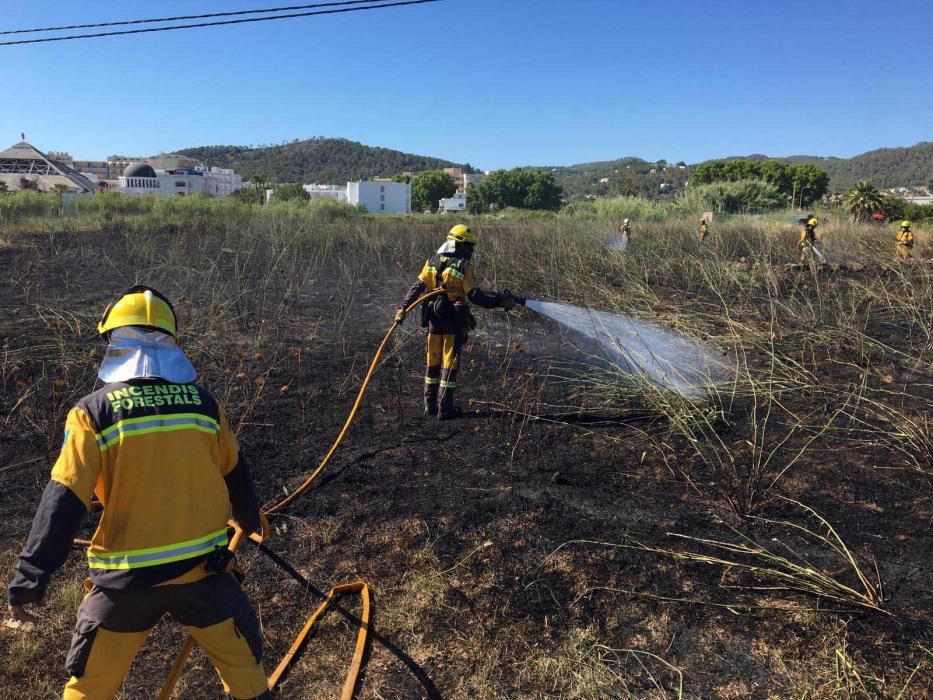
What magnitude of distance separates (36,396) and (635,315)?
6.14m

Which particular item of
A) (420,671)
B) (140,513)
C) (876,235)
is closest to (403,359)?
(420,671)

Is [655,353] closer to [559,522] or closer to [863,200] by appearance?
[559,522]

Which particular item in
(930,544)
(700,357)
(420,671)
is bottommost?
(420,671)

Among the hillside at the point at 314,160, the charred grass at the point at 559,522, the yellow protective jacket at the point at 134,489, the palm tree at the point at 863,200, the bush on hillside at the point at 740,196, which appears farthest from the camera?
the hillside at the point at 314,160

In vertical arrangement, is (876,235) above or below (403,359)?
above

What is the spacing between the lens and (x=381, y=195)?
9231 cm

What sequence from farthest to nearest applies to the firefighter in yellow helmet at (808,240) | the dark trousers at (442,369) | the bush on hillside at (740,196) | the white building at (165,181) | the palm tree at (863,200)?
the white building at (165,181) → the palm tree at (863,200) → the bush on hillside at (740,196) → the firefighter in yellow helmet at (808,240) → the dark trousers at (442,369)

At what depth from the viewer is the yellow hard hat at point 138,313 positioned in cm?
177

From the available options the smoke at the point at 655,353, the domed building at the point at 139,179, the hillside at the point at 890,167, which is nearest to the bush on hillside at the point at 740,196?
the smoke at the point at 655,353

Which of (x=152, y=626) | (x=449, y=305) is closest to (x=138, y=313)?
(x=152, y=626)

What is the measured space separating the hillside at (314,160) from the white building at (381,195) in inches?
2291

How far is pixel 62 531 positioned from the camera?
1.64 meters

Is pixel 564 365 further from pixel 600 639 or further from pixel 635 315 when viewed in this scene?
pixel 600 639

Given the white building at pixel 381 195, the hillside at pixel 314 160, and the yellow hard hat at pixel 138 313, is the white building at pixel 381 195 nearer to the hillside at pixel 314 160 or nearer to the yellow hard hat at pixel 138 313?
the hillside at pixel 314 160
